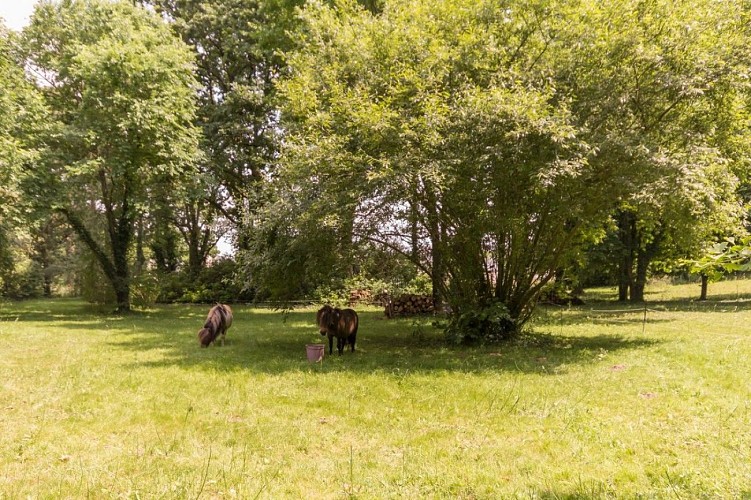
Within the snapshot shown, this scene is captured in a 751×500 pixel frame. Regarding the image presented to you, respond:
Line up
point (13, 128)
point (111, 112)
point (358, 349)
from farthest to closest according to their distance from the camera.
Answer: point (111, 112) < point (13, 128) < point (358, 349)

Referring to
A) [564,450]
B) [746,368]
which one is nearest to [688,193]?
[746,368]

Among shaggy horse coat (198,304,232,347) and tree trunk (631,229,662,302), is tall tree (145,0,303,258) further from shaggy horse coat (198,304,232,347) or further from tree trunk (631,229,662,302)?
tree trunk (631,229,662,302)

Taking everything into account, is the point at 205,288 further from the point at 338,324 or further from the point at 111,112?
the point at 338,324

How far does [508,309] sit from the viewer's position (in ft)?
44.3

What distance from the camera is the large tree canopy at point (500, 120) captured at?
1024 cm

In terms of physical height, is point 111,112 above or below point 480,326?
above

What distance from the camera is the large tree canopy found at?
10.2 m

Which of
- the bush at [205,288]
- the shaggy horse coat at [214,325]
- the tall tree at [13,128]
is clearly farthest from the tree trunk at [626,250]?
the tall tree at [13,128]

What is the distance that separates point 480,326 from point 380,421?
7295mm

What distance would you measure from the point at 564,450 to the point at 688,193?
7.47 metres

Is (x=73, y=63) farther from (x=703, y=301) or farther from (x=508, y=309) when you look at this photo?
(x=703, y=301)

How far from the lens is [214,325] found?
43.1 ft

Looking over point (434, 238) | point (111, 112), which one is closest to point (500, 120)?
point (434, 238)

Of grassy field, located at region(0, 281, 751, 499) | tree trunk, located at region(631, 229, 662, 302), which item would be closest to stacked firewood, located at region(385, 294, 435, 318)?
grassy field, located at region(0, 281, 751, 499)
